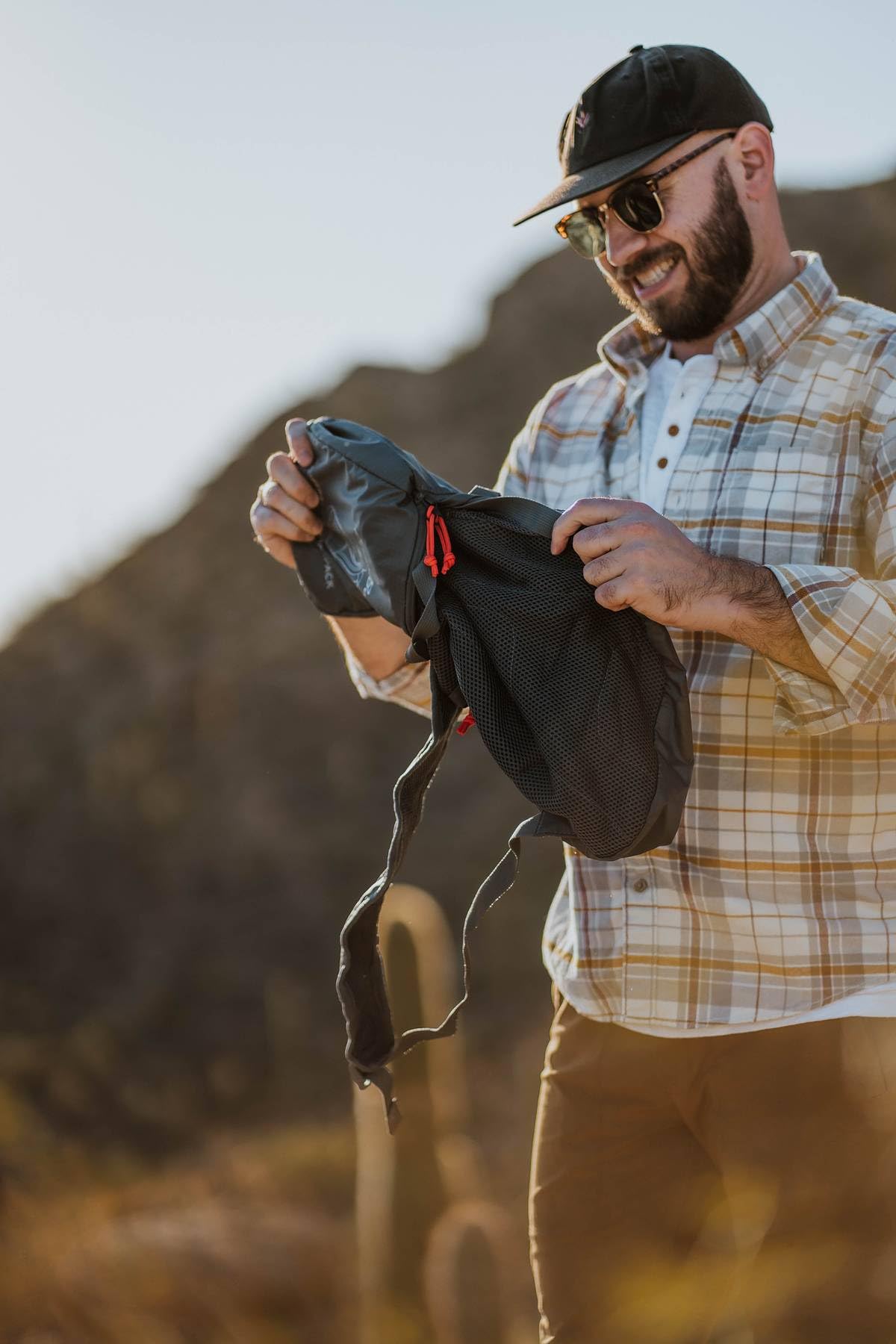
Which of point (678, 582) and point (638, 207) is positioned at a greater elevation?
point (638, 207)

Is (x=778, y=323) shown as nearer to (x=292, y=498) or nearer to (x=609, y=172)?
(x=609, y=172)

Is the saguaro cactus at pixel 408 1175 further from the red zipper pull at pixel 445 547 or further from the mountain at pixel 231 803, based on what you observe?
the mountain at pixel 231 803

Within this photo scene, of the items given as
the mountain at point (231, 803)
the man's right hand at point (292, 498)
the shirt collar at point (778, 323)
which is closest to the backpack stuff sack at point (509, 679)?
the man's right hand at point (292, 498)

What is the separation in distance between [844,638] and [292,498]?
3.48ft

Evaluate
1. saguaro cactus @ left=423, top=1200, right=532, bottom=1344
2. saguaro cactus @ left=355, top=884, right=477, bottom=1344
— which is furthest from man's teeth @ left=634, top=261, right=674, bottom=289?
saguaro cactus @ left=423, top=1200, right=532, bottom=1344

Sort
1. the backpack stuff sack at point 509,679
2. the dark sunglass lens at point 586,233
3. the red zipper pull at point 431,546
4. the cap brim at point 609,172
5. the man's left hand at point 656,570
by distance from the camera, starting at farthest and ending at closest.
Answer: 1. the dark sunglass lens at point 586,233
2. the cap brim at point 609,172
3. the red zipper pull at point 431,546
4. the backpack stuff sack at point 509,679
5. the man's left hand at point 656,570

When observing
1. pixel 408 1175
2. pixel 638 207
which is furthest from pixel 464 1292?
pixel 638 207

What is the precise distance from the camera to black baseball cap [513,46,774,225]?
2217 mm

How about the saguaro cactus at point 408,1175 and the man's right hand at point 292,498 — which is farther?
the saguaro cactus at point 408,1175

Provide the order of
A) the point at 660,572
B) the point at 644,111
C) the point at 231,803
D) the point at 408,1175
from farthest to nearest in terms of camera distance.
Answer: the point at 231,803, the point at 408,1175, the point at 644,111, the point at 660,572

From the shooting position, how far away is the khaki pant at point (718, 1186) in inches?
74.5

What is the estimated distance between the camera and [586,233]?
239 centimetres

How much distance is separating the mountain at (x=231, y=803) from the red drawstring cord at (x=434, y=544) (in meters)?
8.78

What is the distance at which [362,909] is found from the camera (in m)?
2.02
